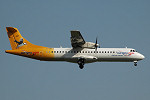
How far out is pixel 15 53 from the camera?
5062cm

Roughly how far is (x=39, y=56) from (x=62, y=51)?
3593 millimetres

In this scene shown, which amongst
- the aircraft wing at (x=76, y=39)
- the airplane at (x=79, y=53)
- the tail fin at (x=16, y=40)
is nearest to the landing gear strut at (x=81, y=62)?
the airplane at (x=79, y=53)

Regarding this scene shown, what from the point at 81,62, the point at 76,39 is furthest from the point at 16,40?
the point at 81,62

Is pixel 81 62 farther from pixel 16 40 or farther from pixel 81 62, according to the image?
pixel 16 40

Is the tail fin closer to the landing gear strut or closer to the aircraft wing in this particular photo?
the aircraft wing

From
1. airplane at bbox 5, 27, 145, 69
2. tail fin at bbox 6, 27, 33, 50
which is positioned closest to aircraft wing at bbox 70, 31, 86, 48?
airplane at bbox 5, 27, 145, 69

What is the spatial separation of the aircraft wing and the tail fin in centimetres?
722

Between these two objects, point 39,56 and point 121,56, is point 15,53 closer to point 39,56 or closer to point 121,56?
point 39,56

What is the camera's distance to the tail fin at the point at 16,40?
51719mm

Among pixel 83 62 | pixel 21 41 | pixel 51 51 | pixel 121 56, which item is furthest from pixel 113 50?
pixel 21 41

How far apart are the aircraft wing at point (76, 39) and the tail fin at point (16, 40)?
7.22 meters

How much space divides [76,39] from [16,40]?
1008cm

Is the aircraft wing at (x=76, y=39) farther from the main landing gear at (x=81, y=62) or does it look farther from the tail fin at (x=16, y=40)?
the tail fin at (x=16, y=40)

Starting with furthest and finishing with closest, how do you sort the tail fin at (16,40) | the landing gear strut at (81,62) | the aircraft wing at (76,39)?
the tail fin at (16,40) < the landing gear strut at (81,62) < the aircraft wing at (76,39)
